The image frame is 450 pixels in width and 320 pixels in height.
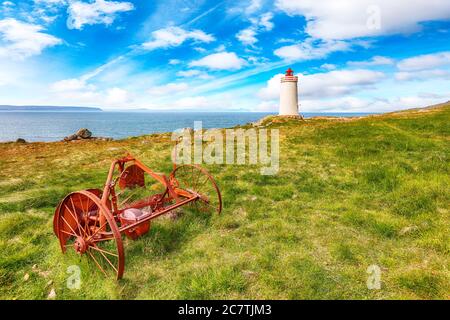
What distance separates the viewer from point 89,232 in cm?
654

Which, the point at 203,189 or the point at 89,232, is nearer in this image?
the point at 89,232

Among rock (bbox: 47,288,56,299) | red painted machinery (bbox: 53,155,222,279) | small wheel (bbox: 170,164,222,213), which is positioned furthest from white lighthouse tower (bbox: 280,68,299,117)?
rock (bbox: 47,288,56,299)

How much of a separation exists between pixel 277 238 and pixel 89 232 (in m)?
4.76

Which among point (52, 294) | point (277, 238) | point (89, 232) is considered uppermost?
point (89, 232)

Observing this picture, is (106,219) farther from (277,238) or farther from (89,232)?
(277,238)

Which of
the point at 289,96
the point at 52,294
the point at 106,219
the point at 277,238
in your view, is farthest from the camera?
the point at 289,96

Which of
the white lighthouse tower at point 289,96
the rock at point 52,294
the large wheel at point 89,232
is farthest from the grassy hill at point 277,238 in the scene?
the white lighthouse tower at point 289,96

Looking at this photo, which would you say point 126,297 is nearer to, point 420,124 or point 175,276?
point 175,276

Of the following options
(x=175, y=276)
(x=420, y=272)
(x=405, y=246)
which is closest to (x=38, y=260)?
(x=175, y=276)

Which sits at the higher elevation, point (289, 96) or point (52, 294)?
point (289, 96)

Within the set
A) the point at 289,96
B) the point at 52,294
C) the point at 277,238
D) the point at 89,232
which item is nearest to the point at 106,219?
the point at 89,232
